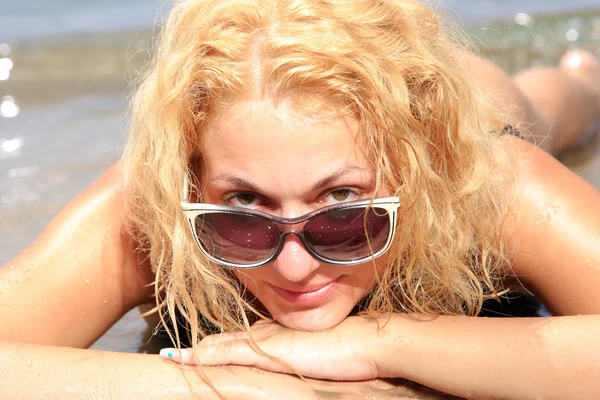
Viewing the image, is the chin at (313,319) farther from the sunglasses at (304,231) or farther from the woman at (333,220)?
the sunglasses at (304,231)

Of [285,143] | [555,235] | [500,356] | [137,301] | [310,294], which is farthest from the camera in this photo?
[137,301]

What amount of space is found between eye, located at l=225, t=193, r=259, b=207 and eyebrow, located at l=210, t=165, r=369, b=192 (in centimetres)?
4

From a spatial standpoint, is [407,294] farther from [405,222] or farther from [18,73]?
[18,73]

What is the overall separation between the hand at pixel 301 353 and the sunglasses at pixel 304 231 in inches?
9.1

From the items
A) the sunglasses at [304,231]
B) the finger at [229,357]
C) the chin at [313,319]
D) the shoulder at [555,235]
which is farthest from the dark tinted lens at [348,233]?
the shoulder at [555,235]

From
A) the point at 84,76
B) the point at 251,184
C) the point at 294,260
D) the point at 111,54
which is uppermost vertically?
the point at 111,54

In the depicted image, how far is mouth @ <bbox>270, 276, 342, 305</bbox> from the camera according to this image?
2227 millimetres

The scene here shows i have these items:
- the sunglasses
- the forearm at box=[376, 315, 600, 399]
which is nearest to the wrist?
the forearm at box=[376, 315, 600, 399]

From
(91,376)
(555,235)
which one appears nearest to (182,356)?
(91,376)

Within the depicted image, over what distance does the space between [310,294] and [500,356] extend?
1.79ft

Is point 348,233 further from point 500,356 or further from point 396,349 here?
point 500,356

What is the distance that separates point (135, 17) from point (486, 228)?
7773mm

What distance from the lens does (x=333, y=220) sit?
2.06m

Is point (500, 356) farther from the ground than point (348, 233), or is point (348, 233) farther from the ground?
point (348, 233)
